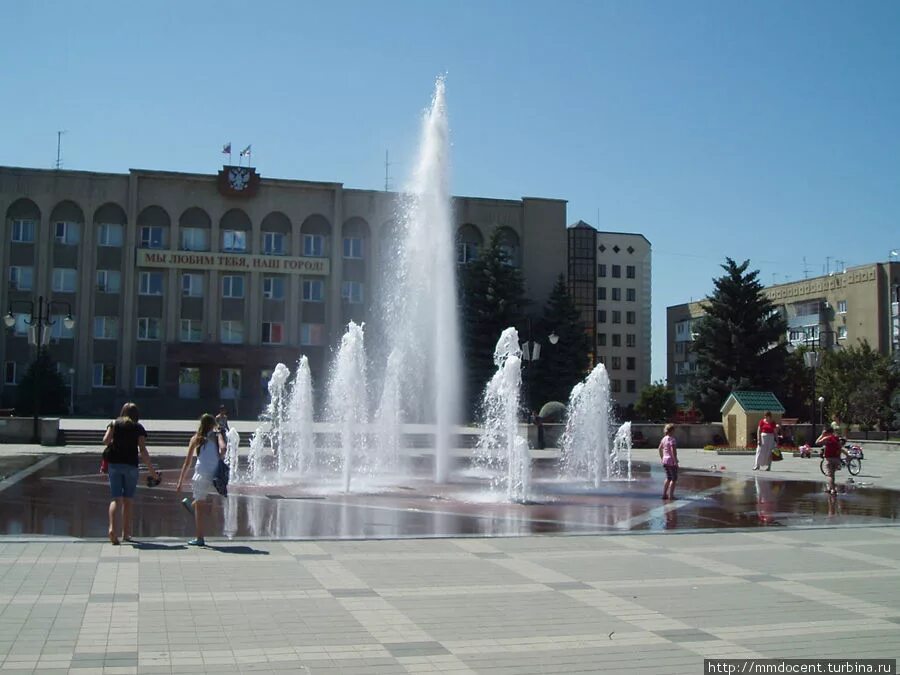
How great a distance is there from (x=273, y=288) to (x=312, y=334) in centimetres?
368

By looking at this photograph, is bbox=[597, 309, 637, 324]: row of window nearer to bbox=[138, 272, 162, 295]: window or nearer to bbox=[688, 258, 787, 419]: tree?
bbox=[688, 258, 787, 419]: tree

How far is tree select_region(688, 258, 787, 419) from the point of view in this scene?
50.8 metres

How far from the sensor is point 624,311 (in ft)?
323

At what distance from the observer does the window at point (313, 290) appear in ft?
190

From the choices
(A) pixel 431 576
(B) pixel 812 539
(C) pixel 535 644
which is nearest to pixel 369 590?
(A) pixel 431 576

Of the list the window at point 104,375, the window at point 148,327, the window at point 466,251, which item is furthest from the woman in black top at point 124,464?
the window at point 466,251

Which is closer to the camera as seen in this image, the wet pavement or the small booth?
the wet pavement

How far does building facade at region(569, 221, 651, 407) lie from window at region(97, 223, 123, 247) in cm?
5197

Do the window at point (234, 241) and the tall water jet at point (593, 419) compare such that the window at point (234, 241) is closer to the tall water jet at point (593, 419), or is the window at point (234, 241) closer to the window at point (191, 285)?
the window at point (191, 285)

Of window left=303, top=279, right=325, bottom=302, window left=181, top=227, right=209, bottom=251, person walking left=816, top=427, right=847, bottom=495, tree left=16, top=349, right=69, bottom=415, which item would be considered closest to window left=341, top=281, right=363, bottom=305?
window left=303, top=279, right=325, bottom=302

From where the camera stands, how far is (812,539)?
12617 millimetres

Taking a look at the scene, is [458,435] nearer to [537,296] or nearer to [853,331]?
[537,296]

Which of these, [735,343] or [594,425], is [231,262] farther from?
[594,425]

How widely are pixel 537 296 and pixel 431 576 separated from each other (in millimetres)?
52419
